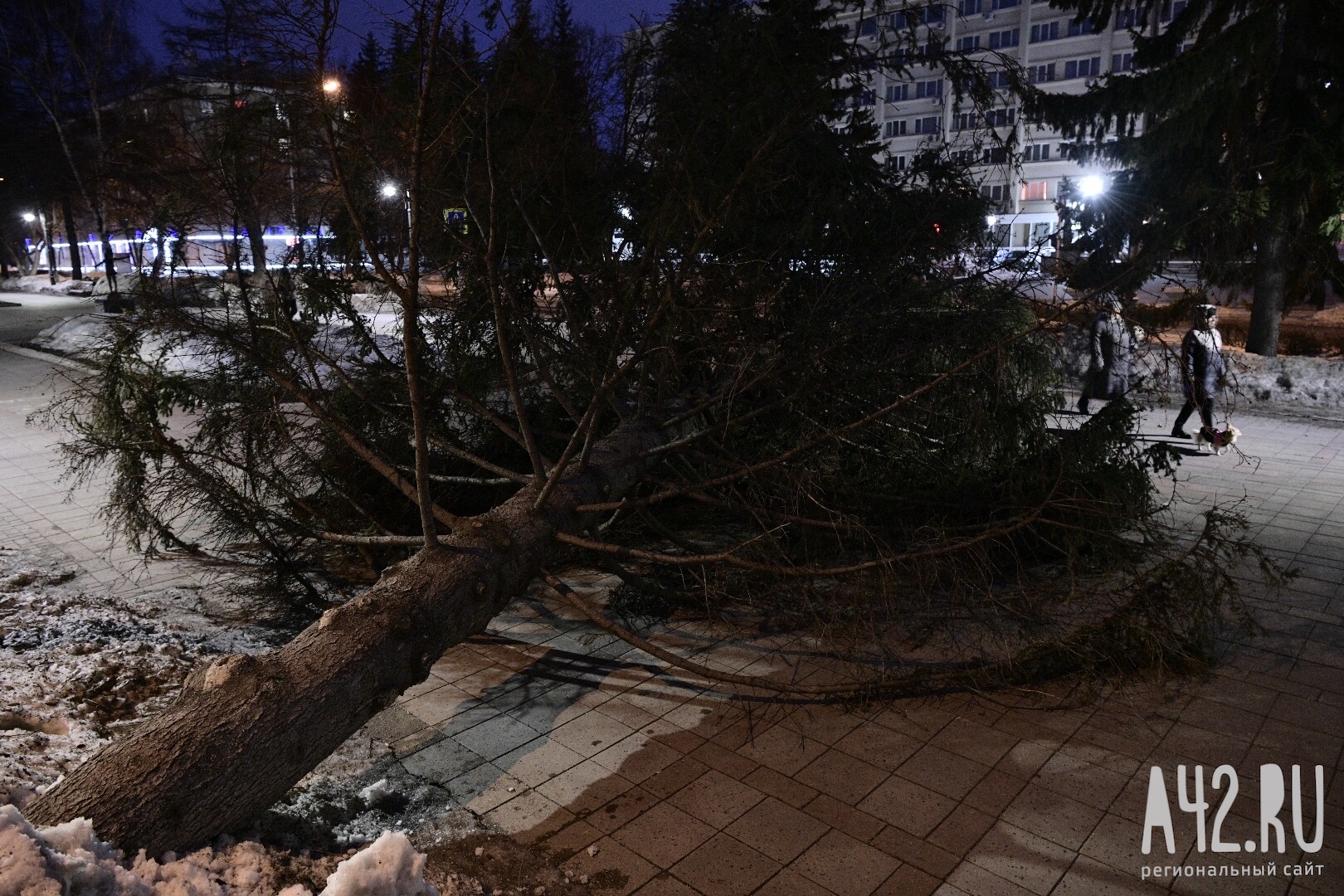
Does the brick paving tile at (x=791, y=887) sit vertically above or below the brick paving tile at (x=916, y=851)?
below

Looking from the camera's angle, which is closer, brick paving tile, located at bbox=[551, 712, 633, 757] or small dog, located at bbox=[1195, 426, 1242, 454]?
brick paving tile, located at bbox=[551, 712, 633, 757]

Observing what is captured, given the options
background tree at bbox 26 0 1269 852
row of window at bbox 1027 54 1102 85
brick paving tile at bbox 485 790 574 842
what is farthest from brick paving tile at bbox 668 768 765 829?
row of window at bbox 1027 54 1102 85

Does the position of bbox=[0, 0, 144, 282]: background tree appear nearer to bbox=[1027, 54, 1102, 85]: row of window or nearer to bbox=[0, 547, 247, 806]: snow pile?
bbox=[0, 547, 247, 806]: snow pile

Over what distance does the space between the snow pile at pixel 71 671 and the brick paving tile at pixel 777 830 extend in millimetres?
2313

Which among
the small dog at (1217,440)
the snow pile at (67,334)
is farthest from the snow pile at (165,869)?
the snow pile at (67,334)

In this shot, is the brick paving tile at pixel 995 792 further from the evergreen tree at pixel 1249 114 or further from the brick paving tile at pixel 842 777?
the evergreen tree at pixel 1249 114

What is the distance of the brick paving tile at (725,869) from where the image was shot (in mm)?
3012

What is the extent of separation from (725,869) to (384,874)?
4.16 ft

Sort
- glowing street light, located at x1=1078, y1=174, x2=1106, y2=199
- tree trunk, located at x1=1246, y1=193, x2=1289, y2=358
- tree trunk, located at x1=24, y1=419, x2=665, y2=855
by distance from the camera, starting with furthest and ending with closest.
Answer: tree trunk, located at x1=1246, y1=193, x2=1289, y2=358 → glowing street light, located at x1=1078, y1=174, x2=1106, y2=199 → tree trunk, located at x1=24, y1=419, x2=665, y2=855

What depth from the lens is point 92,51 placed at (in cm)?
2584

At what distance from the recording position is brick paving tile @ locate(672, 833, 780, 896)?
3012 mm

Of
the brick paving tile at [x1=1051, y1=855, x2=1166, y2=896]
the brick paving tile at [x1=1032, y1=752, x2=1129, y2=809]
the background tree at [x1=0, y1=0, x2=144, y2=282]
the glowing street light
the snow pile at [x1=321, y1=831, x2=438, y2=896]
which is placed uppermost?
the background tree at [x1=0, y1=0, x2=144, y2=282]

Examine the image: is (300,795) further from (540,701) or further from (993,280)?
(993,280)

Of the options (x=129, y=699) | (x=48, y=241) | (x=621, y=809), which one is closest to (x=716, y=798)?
(x=621, y=809)
